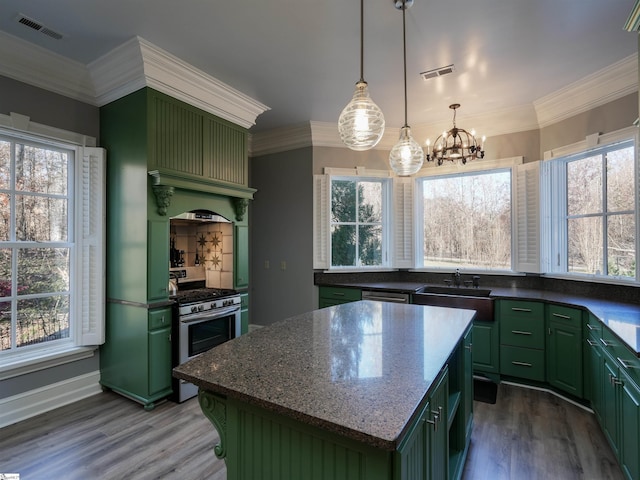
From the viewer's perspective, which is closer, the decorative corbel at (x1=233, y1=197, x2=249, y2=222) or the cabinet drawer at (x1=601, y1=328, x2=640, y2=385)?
the cabinet drawer at (x1=601, y1=328, x2=640, y2=385)

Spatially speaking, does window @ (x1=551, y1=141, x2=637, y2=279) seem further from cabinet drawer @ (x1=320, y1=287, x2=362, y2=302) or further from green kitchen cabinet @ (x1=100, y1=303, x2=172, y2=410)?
green kitchen cabinet @ (x1=100, y1=303, x2=172, y2=410)

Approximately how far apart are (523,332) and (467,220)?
4.89 feet

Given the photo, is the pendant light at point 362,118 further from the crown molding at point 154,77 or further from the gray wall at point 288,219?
the gray wall at point 288,219

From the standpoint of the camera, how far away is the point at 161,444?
7.48 ft

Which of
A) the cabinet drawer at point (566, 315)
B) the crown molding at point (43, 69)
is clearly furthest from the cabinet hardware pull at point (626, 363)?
the crown molding at point (43, 69)

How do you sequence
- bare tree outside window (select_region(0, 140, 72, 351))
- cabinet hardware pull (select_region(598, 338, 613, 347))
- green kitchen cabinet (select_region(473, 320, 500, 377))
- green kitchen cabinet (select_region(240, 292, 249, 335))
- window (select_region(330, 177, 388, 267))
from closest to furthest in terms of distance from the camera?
1. cabinet hardware pull (select_region(598, 338, 613, 347))
2. bare tree outside window (select_region(0, 140, 72, 351))
3. green kitchen cabinet (select_region(473, 320, 500, 377))
4. green kitchen cabinet (select_region(240, 292, 249, 335))
5. window (select_region(330, 177, 388, 267))

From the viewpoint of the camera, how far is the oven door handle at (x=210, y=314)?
2967mm

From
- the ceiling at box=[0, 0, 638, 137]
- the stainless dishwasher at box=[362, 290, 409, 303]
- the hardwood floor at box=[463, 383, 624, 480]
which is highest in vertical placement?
the ceiling at box=[0, 0, 638, 137]

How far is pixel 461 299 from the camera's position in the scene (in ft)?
11.3

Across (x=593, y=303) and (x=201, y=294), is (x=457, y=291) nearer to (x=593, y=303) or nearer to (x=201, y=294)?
(x=593, y=303)

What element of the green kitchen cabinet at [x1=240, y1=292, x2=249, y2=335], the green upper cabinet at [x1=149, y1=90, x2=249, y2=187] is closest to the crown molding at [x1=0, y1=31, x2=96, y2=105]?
the green upper cabinet at [x1=149, y1=90, x2=249, y2=187]

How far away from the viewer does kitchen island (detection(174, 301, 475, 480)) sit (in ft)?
3.10

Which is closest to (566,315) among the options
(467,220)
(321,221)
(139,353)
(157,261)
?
(467,220)

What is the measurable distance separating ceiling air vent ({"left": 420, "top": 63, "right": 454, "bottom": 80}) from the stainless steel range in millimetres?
2789
